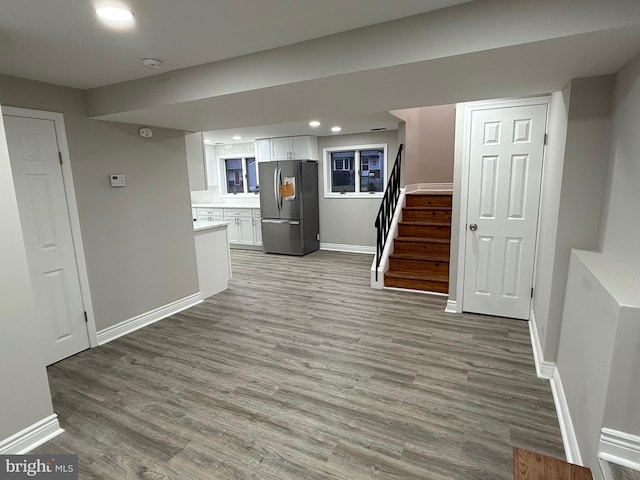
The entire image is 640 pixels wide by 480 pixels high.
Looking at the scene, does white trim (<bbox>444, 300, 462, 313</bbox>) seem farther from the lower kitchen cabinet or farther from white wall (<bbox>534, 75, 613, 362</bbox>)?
the lower kitchen cabinet

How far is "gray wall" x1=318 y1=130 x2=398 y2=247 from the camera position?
6312 millimetres

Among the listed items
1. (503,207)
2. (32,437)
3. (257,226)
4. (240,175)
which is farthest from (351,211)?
(32,437)

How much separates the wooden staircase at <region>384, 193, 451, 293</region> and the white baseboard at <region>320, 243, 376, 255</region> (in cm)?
159

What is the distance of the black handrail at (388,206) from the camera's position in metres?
4.70

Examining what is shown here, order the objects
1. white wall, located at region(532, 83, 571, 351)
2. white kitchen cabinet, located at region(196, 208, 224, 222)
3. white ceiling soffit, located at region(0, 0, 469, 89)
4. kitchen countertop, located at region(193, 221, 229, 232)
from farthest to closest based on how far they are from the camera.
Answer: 1. white kitchen cabinet, located at region(196, 208, 224, 222)
2. kitchen countertop, located at region(193, 221, 229, 232)
3. white wall, located at region(532, 83, 571, 351)
4. white ceiling soffit, located at region(0, 0, 469, 89)

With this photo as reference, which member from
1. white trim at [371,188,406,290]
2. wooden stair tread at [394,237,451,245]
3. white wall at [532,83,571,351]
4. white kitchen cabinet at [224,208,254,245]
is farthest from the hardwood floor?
white kitchen cabinet at [224,208,254,245]

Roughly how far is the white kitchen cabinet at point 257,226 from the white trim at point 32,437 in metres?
5.22

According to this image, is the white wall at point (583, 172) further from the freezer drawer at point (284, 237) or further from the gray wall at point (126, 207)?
the freezer drawer at point (284, 237)

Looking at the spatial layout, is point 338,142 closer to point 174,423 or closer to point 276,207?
point 276,207

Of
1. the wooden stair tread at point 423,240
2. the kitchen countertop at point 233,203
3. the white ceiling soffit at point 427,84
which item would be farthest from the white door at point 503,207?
the kitchen countertop at point 233,203

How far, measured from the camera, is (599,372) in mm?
1504

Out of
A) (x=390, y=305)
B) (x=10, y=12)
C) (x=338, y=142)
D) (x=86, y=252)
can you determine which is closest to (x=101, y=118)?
(x=86, y=252)

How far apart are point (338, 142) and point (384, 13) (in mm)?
4964

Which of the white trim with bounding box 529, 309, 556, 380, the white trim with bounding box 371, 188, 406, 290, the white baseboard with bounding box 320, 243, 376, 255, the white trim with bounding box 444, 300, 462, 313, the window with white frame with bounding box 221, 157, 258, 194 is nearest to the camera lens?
the white trim with bounding box 529, 309, 556, 380
